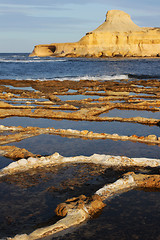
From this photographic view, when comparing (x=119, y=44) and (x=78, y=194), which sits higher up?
(x=119, y=44)

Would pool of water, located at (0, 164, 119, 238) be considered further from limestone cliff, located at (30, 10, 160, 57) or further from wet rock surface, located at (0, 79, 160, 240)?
limestone cliff, located at (30, 10, 160, 57)

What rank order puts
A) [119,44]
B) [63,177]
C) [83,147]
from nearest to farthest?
[63,177]
[83,147]
[119,44]

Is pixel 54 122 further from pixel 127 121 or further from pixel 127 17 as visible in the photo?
pixel 127 17

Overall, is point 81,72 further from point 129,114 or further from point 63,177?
point 63,177

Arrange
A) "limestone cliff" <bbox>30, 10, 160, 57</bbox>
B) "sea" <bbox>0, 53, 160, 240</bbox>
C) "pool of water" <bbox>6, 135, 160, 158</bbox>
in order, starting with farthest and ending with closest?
"limestone cliff" <bbox>30, 10, 160, 57</bbox> < "pool of water" <bbox>6, 135, 160, 158</bbox> < "sea" <bbox>0, 53, 160, 240</bbox>

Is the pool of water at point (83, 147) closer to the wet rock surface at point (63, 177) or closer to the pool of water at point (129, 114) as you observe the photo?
the wet rock surface at point (63, 177)

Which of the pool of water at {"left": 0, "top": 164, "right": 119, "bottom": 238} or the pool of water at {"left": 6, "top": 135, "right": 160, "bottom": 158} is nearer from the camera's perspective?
the pool of water at {"left": 0, "top": 164, "right": 119, "bottom": 238}

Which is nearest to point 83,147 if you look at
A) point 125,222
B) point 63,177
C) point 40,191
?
point 63,177

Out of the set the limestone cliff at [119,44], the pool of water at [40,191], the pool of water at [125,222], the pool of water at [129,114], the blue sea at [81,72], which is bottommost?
the pool of water at [125,222]

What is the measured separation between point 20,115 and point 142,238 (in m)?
9.08

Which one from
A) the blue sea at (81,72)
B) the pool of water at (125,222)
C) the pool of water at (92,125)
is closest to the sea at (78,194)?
the pool of water at (125,222)

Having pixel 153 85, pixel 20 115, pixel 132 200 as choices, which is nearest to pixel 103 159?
pixel 132 200

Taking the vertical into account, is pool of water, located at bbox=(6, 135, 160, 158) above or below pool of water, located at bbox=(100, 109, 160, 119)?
below

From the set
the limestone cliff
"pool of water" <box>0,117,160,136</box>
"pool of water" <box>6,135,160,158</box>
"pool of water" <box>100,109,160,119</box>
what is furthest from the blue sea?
the limestone cliff
